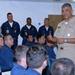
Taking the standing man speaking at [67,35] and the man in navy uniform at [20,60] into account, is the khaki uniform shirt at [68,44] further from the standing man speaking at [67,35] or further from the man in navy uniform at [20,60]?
the man in navy uniform at [20,60]

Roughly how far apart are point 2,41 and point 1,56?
26.0 inches

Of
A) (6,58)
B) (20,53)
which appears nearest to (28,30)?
(6,58)

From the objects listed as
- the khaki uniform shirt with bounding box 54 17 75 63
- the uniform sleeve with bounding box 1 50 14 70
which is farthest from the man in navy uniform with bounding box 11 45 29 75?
the uniform sleeve with bounding box 1 50 14 70

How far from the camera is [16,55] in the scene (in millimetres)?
2533

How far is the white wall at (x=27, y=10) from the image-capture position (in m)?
9.38

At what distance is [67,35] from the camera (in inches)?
123

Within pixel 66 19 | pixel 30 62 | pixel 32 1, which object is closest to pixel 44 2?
pixel 32 1

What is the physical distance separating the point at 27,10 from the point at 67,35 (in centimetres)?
671

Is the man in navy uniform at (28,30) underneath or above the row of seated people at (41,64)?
underneath

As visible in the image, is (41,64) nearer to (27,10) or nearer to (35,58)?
(35,58)

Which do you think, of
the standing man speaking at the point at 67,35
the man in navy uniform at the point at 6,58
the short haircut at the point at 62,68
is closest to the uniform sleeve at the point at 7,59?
the man in navy uniform at the point at 6,58

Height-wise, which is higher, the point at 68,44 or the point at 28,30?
the point at 68,44

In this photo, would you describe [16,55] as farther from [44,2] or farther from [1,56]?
[44,2]

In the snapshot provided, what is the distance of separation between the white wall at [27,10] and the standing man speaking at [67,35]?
20.9 ft
